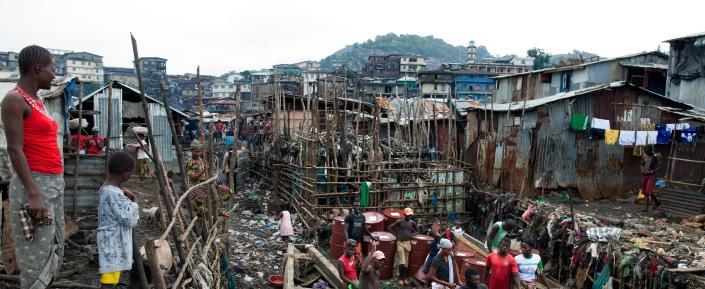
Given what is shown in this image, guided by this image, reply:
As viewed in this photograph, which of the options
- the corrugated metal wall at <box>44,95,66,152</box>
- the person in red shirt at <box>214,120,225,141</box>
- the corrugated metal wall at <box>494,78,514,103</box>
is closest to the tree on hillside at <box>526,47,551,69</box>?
the corrugated metal wall at <box>494,78,514,103</box>

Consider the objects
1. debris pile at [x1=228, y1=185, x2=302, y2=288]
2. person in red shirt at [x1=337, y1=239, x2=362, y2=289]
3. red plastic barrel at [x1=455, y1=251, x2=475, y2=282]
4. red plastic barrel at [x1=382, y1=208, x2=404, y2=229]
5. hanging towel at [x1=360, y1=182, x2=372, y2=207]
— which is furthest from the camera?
hanging towel at [x1=360, y1=182, x2=372, y2=207]

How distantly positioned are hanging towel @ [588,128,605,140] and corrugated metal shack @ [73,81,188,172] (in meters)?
14.3

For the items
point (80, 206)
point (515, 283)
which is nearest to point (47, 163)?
point (80, 206)

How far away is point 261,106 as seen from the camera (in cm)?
2416

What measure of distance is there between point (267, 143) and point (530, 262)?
13537 millimetres

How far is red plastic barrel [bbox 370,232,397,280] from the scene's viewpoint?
9.81m

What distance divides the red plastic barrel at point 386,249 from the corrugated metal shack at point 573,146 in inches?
241

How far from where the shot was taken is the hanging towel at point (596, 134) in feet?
49.0

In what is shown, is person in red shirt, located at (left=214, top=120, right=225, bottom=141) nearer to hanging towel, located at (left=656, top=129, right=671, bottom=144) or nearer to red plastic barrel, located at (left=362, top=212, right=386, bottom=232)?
red plastic barrel, located at (left=362, top=212, right=386, bottom=232)

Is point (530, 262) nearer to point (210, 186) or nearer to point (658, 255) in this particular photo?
point (658, 255)

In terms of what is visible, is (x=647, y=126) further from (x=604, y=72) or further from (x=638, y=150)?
(x=604, y=72)

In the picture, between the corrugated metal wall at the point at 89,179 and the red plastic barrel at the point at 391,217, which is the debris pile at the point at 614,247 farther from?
the corrugated metal wall at the point at 89,179

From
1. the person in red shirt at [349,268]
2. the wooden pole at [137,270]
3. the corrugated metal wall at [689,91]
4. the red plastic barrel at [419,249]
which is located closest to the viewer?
the wooden pole at [137,270]

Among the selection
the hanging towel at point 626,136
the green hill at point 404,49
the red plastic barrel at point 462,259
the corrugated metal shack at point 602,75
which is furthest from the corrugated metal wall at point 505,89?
the green hill at point 404,49
